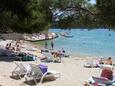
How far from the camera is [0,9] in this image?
10.7 meters

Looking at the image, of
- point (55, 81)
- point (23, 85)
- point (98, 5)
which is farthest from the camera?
point (55, 81)

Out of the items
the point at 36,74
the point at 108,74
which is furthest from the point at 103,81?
the point at 36,74

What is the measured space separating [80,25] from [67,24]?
0.20 metres

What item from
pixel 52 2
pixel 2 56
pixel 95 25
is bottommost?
pixel 2 56

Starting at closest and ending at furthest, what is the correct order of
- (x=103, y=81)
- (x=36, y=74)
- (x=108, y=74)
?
(x=103, y=81), (x=108, y=74), (x=36, y=74)

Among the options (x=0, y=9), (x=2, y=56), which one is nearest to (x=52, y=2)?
(x=0, y=9)

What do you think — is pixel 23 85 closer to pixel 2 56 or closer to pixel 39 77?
pixel 39 77

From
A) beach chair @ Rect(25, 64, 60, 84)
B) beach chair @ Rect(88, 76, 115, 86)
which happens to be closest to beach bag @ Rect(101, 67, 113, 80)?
beach chair @ Rect(88, 76, 115, 86)

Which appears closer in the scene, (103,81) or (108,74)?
(103,81)

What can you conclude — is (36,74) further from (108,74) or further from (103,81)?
(103,81)

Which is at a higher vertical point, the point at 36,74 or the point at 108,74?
the point at 108,74

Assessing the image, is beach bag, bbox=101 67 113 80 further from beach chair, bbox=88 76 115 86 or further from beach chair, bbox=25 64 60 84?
beach chair, bbox=25 64 60 84

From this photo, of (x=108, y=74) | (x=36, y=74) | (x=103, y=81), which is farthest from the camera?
(x=36, y=74)

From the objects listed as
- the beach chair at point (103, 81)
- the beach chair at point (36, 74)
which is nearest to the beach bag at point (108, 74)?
the beach chair at point (103, 81)
